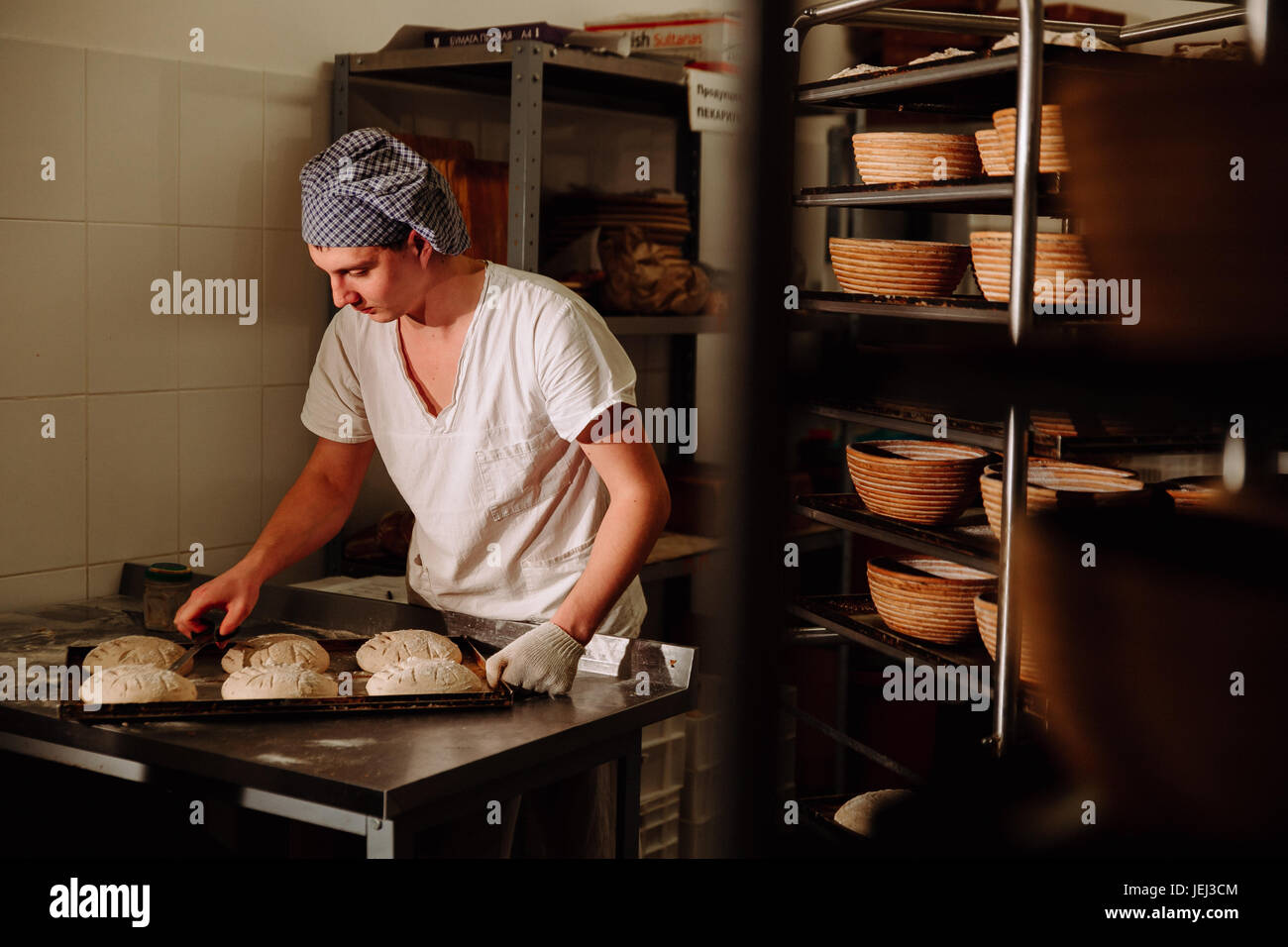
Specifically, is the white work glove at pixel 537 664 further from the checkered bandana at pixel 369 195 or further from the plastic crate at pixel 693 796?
the plastic crate at pixel 693 796

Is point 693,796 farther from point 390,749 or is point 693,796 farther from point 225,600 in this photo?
point 390,749

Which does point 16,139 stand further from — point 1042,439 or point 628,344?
point 1042,439

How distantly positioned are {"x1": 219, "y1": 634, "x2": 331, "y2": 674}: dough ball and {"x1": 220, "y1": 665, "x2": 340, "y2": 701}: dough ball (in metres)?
0.06

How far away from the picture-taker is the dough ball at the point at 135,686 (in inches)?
57.8

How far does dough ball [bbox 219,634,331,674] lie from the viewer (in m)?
1.67

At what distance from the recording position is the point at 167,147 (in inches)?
88.8

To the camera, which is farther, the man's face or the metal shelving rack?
the man's face

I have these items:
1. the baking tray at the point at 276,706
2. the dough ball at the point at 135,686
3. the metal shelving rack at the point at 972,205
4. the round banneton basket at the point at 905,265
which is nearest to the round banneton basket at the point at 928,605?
the metal shelving rack at the point at 972,205

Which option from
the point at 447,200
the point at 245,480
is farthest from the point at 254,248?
the point at 447,200

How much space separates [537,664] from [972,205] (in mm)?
806

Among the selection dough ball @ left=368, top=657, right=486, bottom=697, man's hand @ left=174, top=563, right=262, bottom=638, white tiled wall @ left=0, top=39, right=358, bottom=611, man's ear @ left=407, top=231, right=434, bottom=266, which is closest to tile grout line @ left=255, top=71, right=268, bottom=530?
white tiled wall @ left=0, top=39, right=358, bottom=611

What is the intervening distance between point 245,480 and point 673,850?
3.84 feet

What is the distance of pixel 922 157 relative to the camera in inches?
65.0

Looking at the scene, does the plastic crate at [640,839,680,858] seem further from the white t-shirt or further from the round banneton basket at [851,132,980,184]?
the round banneton basket at [851,132,980,184]
